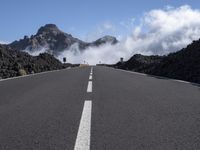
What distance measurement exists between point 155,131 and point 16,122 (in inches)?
100.0

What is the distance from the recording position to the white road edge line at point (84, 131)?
195 inches

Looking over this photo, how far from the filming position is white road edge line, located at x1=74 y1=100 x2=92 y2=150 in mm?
4961

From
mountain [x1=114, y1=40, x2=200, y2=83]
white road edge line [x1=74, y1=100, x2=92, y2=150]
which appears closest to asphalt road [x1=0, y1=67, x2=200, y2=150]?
white road edge line [x1=74, y1=100, x2=92, y2=150]

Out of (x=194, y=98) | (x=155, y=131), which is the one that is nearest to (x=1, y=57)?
(x=194, y=98)

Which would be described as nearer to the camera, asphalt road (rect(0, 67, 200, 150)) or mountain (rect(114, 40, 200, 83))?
asphalt road (rect(0, 67, 200, 150))

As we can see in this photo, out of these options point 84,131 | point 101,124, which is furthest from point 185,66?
point 84,131

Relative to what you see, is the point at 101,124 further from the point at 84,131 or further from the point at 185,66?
the point at 185,66

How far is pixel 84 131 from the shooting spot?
5.82 metres

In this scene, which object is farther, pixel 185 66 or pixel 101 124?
pixel 185 66

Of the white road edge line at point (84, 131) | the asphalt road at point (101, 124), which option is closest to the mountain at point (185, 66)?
the asphalt road at point (101, 124)

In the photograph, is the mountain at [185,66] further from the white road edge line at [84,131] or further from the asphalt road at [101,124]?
the white road edge line at [84,131]

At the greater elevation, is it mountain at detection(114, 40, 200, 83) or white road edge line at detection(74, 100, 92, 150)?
mountain at detection(114, 40, 200, 83)

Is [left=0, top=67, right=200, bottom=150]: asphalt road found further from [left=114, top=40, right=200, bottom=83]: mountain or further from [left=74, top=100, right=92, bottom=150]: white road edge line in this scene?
[left=114, top=40, right=200, bottom=83]: mountain

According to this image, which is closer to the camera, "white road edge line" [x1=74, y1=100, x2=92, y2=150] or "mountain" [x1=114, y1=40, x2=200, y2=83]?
"white road edge line" [x1=74, y1=100, x2=92, y2=150]
